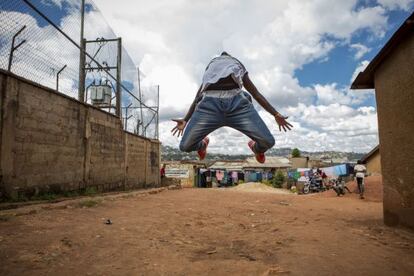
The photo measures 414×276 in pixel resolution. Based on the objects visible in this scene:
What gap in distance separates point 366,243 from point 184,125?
10.7ft

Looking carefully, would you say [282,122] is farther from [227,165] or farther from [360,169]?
[227,165]

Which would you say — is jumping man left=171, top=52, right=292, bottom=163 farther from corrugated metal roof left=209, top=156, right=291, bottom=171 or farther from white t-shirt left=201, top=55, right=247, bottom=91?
corrugated metal roof left=209, top=156, right=291, bottom=171

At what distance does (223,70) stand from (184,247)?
221cm

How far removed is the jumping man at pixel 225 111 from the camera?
3510 mm

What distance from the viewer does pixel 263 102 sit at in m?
3.83

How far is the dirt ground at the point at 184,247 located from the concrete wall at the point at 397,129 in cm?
49

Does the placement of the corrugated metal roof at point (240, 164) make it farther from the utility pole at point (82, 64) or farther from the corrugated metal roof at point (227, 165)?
the utility pole at point (82, 64)

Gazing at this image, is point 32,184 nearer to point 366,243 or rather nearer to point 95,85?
point 95,85

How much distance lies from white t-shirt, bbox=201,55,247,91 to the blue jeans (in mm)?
160

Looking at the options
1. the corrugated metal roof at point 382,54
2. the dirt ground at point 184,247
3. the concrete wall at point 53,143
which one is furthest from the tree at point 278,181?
the dirt ground at point 184,247

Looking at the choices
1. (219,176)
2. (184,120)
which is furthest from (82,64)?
(219,176)

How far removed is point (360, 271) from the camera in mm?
3451

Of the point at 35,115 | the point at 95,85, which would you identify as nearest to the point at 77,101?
the point at 95,85

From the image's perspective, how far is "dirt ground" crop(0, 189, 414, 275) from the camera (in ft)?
10.8
